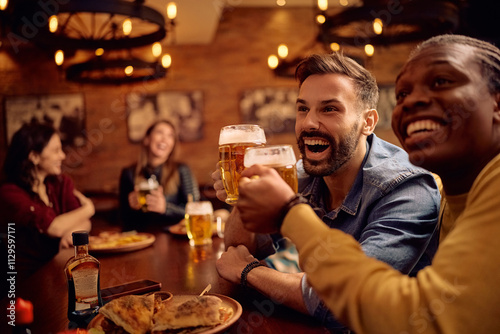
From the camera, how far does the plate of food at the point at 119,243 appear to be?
6.44ft

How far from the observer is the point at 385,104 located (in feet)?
24.9

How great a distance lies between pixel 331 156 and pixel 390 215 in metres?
0.34

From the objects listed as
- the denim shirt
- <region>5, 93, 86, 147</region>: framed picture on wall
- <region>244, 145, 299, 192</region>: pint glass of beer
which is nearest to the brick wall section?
<region>5, 93, 86, 147</region>: framed picture on wall

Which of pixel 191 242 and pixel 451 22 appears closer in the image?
pixel 191 242

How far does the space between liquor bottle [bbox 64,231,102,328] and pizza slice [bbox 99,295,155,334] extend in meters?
0.18

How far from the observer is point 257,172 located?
3.08 feet

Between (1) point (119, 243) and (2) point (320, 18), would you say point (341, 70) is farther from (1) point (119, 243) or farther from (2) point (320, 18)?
(2) point (320, 18)

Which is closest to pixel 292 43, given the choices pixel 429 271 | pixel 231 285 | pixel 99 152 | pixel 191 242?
pixel 99 152

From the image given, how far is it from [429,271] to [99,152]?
6.96 m

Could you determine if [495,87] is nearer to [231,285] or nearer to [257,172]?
[257,172]

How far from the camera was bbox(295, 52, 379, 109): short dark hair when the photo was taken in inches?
58.4

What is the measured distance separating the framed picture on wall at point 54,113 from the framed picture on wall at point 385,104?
546 cm

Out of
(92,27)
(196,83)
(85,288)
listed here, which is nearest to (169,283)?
(85,288)

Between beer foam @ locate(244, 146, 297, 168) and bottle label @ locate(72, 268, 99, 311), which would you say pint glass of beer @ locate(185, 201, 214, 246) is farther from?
beer foam @ locate(244, 146, 297, 168)
